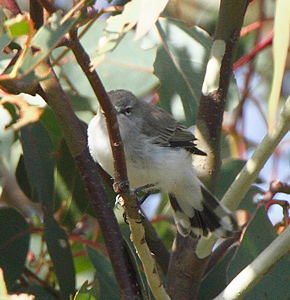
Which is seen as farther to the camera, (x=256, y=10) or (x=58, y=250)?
(x=256, y=10)

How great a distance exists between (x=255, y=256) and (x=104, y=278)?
1.52 ft

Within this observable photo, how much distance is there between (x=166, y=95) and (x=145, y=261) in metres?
0.68

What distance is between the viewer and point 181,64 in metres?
1.85

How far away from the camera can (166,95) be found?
1.81 metres

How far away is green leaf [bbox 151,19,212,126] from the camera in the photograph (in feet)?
5.93

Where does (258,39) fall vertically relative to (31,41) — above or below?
below

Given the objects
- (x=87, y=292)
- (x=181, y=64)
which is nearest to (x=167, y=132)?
(x=181, y=64)

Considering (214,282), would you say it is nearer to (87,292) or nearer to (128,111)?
(87,292)

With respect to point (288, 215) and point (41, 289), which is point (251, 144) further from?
point (41, 289)

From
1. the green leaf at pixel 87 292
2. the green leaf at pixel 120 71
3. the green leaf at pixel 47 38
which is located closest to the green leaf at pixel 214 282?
the green leaf at pixel 87 292

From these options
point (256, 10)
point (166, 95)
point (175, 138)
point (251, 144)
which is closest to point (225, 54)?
point (166, 95)

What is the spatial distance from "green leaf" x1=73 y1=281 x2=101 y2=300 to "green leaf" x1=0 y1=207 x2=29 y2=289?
31 centimetres

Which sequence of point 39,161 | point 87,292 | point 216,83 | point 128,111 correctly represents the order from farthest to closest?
point 128,111 → point 39,161 → point 216,83 → point 87,292

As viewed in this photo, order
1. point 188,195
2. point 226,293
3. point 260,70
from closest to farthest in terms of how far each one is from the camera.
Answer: point 226,293 < point 188,195 < point 260,70
